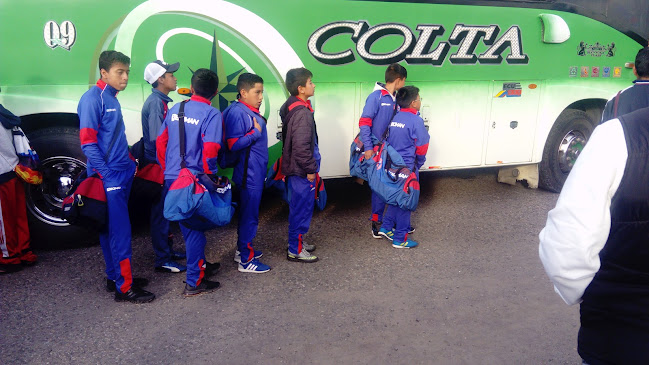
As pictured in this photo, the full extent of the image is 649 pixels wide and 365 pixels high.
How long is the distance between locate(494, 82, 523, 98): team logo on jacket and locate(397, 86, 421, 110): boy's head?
1.96 metres

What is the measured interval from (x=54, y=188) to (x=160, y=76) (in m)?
1.75

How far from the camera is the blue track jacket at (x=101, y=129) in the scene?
3.96 meters

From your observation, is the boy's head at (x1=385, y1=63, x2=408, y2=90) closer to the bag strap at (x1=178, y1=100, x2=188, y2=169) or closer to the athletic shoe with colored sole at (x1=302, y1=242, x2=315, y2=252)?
the athletic shoe with colored sole at (x1=302, y1=242, x2=315, y2=252)

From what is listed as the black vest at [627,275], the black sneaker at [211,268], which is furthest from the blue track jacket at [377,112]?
the black vest at [627,275]

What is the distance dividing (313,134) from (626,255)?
133 inches

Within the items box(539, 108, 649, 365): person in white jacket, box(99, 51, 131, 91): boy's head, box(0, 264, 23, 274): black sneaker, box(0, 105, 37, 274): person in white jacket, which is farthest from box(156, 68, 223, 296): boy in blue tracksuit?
box(539, 108, 649, 365): person in white jacket

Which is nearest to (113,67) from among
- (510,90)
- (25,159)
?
(25,159)

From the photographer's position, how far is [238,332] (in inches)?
154

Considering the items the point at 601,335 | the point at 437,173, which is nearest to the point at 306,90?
the point at 601,335

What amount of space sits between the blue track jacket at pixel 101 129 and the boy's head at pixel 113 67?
0.16ft

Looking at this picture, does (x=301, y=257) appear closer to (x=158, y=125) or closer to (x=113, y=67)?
(x=158, y=125)

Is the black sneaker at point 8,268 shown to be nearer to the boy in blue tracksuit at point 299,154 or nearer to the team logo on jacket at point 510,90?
the boy in blue tracksuit at point 299,154

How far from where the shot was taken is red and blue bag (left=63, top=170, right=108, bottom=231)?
405cm

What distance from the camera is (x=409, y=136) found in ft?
17.7
